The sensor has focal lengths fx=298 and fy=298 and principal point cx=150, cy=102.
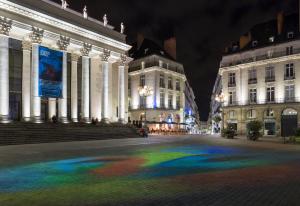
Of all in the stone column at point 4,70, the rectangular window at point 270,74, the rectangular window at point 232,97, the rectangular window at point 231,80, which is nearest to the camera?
the stone column at point 4,70

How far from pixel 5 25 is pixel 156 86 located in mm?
37184

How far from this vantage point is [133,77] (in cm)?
6775

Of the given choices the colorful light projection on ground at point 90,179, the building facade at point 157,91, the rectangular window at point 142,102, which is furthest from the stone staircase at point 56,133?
the rectangular window at point 142,102

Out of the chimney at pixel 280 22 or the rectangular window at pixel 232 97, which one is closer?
the chimney at pixel 280 22

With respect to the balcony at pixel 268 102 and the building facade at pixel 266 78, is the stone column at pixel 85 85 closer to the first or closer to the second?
the building facade at pixel 266 78

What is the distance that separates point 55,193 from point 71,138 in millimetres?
23896

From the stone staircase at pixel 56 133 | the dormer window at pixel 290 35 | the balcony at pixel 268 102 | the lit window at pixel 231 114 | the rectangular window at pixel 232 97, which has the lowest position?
the stone staircase at pixel 56 133

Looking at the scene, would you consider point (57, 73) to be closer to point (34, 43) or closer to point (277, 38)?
point (34, 43)

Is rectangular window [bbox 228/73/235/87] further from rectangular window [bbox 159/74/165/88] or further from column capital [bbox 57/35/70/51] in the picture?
column capital [bbox 57/35/70/51]

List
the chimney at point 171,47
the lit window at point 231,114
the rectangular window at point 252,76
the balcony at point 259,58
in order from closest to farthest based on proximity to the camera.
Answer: the balcony at point 259,58 → the rectangular window at point 252,76 → the lit window at point 231,114 → the chimney at point 171,47

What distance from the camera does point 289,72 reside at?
5200 centimetres

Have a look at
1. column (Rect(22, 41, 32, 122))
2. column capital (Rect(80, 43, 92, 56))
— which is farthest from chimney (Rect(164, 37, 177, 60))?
column (Rect(22, 41, 32, 122))

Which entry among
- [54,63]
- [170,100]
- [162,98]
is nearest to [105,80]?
[54,63]

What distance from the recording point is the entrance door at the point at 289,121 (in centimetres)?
5016
